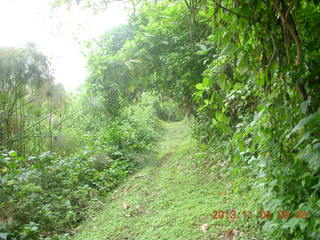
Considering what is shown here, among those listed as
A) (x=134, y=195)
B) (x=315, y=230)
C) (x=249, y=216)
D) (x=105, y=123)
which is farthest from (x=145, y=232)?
(x=105, y=123)

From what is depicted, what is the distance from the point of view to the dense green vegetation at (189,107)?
1.34 meters

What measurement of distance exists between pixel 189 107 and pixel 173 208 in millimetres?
2878

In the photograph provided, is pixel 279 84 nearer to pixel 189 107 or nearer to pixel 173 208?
pixel 173 208

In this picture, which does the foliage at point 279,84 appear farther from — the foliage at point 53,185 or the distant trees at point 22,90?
the distant trees at point 22,90

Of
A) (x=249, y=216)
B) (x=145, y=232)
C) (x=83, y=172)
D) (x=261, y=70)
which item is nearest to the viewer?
(x=261, y=70)

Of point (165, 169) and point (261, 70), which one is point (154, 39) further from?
point (261, 70)

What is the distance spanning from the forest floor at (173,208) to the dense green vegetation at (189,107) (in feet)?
0.79

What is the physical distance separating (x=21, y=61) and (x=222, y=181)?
356cm

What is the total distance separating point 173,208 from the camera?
3213 millimetres

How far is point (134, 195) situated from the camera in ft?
13.5
